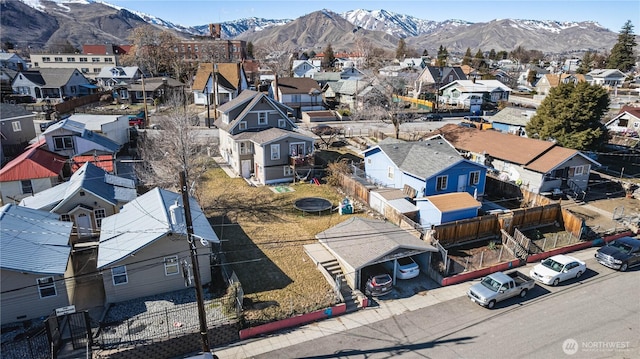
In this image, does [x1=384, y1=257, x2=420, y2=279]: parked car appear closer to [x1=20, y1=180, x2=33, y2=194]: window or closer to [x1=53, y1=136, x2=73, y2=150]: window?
[x1=20, y1=180, x2=33, y2=194]: window

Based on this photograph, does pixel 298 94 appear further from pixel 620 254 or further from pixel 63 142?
pixel 620 254

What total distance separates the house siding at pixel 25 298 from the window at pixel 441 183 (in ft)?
86.1

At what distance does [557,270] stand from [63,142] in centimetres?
4356

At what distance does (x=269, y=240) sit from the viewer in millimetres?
26812

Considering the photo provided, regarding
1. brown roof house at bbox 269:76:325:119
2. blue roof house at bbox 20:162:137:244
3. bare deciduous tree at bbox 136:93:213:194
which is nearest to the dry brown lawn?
bare deciduous tree at bbox 136:93:213:194

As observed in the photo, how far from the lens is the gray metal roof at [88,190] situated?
2541 cm

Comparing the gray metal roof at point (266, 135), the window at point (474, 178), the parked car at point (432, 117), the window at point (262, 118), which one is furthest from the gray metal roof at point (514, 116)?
the window at point (262, 118)

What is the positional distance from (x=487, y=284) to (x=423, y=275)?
12.7ft

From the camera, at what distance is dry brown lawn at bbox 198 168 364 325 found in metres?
20.2

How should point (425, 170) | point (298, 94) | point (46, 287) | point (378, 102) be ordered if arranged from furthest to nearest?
point (298, 94) < point (378, 102) < point (425, 170) < point (46, 287)

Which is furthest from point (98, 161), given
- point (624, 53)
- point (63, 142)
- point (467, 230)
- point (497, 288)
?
point (624, 53)

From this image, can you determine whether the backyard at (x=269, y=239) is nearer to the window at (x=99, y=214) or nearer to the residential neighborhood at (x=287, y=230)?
the residential neighborhood at (x=287, y=230)

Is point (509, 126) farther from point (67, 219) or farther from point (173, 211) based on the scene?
point (67, 219)

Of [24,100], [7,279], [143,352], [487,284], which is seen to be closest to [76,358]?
[143,352]
